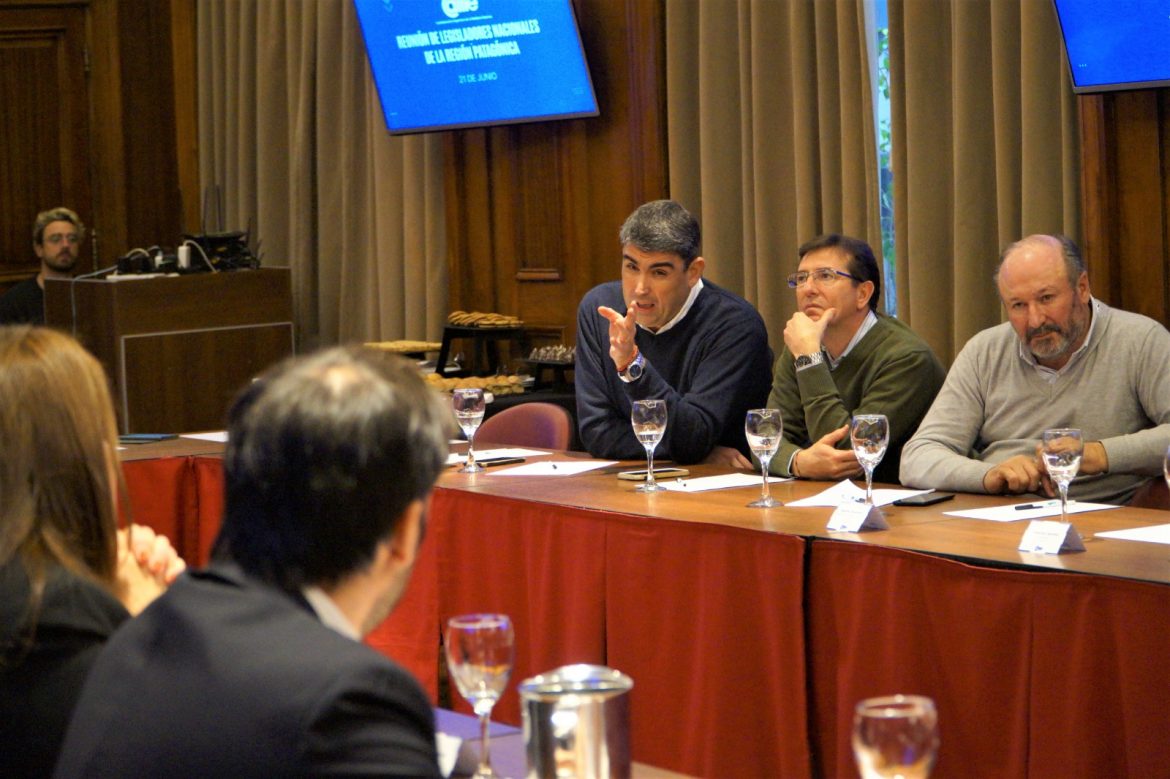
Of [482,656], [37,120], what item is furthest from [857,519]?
[37,120]

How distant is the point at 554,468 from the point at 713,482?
18.5 inches

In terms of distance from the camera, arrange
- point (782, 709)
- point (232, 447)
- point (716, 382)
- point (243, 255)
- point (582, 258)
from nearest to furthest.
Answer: point (232, 447) < point (782, 709) < point (716, 382) < point (582, 258) < point (243, 255)

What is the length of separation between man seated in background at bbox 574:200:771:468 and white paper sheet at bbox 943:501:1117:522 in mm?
981

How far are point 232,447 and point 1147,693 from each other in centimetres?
161

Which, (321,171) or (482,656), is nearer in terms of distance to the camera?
(482,656)

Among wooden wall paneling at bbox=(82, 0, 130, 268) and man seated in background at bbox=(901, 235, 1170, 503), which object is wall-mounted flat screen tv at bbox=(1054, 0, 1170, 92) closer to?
man seated in background at bbox=(901, 235, 1170, 503)

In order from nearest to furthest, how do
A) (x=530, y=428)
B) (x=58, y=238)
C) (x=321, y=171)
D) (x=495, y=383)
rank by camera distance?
(x=530, y=428)
(x=495, y=383)
(x=58, y=238)
(x=321, y=171)

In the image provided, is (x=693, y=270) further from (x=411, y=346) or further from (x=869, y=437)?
(x=411, y=346)

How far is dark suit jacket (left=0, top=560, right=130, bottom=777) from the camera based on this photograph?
1443 millimetres

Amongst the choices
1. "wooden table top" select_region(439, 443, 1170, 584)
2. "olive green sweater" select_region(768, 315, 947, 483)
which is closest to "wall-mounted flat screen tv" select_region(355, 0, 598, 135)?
"olive green sweater" select_region(768, 315, 947, 483)

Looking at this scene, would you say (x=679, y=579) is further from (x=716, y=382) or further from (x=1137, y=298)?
(x=1137, y=298)

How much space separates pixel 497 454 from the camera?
394 centimetres

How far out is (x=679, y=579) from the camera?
9.58 feet

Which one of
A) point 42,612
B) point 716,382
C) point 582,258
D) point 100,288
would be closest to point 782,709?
point 716,382
